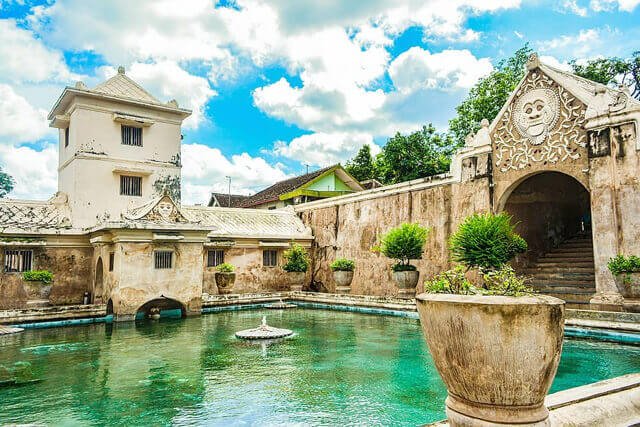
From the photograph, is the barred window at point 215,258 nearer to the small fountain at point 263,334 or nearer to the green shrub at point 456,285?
the small fountain at point 263,334

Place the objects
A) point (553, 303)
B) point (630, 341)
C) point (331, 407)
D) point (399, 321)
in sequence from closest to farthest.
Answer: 1. point (553, 303)
2. point (331, 407)
3. point (630, 341)
4. point (399, 321)

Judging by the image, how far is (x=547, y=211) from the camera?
45.8 ft

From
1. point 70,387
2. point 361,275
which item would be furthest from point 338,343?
point 361,275

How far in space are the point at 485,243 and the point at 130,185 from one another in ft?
34.2

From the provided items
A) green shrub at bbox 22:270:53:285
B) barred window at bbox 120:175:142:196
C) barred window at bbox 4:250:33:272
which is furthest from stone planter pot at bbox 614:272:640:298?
barred window at bbox 4:250:33:272

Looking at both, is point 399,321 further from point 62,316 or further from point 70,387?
point 62,316

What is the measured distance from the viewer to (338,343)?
814 centimetres

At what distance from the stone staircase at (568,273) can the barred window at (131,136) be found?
11836 mm

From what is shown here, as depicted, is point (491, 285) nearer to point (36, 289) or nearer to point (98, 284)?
point (36, 289)

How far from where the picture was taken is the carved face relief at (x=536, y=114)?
11.1m

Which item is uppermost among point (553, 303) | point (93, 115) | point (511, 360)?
point (93, 115)

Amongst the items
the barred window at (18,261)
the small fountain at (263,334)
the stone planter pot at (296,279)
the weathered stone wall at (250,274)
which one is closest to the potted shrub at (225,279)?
the weathered stone wall at (250,274)

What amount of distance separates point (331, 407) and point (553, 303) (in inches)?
120

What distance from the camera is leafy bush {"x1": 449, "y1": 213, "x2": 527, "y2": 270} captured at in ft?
33.5
